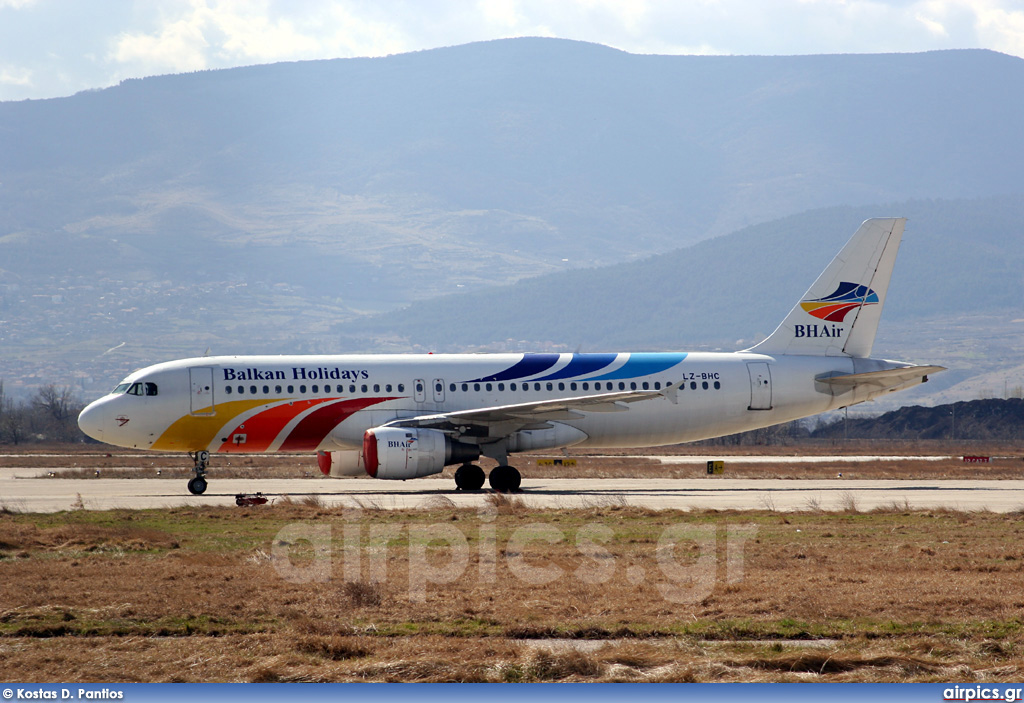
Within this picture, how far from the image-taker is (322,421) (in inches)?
1224

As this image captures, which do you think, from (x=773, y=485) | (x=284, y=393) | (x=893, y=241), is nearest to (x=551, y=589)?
(x=284, y=393)

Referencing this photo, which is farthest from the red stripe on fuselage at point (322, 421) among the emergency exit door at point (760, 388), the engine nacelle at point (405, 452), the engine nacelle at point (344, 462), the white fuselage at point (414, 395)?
the emergency exit door at point (760, 388)

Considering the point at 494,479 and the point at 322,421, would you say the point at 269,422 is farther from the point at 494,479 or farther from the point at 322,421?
the point at 494,479

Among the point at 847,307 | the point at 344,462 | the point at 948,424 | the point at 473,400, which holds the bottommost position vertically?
the point at 344,462

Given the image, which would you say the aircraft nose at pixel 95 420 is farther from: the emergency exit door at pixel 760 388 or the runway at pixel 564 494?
the emergency exit door at pixel 760 388

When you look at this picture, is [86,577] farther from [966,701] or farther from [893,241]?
[893,241]

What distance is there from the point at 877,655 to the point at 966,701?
1557 mm

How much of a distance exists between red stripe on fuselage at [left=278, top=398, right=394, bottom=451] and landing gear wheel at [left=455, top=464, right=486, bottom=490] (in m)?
3.01

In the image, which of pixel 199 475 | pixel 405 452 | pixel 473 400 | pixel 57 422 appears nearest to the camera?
pixel 405 452

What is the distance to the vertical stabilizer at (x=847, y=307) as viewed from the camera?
35.1 meters

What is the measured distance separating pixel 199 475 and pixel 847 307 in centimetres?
1923

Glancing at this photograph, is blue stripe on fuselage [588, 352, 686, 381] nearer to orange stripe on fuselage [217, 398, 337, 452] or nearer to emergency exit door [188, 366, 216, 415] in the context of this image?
orange stripe on fuselage [217, 398, 337, 452]

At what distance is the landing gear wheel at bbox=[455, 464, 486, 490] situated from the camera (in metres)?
30.1

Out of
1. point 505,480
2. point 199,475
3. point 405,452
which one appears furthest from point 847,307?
point 199,475
